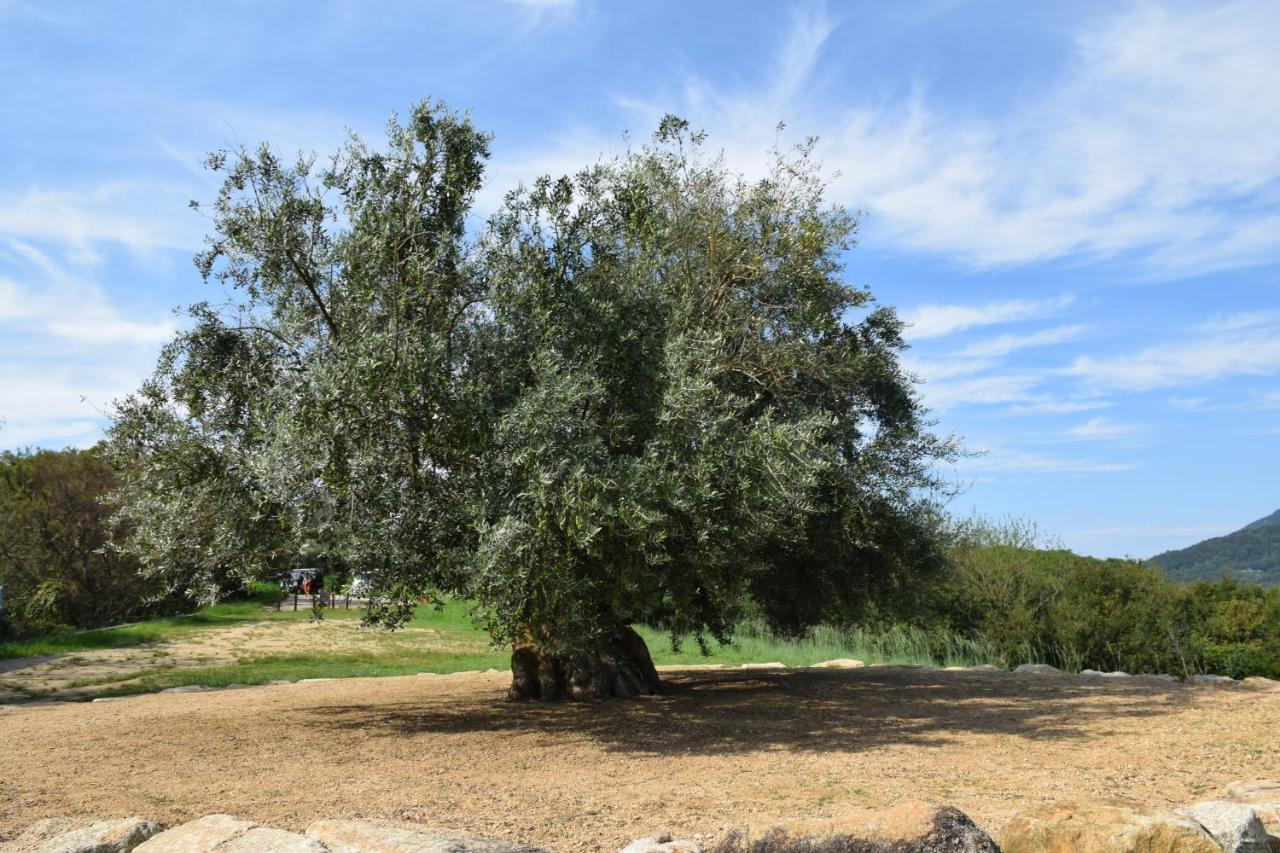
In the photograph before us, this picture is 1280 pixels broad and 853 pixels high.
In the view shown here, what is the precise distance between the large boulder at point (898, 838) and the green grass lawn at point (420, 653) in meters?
16.0

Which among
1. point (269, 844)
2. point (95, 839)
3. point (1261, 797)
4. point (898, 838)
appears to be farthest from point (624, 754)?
point (898, 838)

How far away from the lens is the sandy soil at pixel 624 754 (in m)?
8.62

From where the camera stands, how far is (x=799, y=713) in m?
14.4

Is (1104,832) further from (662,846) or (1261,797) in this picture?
(1261,797)

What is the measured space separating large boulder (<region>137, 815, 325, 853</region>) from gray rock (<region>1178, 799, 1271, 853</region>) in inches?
225

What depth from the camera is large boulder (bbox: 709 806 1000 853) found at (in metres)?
5.26

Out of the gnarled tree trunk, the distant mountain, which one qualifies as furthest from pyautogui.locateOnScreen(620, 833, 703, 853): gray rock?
the distant mountain

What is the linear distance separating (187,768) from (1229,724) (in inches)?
519

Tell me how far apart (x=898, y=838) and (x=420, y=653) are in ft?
74.2

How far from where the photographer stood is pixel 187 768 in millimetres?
10609

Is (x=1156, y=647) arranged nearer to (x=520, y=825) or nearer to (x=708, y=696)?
(x=708, y=696)

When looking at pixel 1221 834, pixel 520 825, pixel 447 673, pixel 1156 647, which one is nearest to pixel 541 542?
pixel 520 825

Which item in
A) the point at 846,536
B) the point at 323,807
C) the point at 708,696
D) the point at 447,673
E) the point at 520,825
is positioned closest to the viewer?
the point at 520,825

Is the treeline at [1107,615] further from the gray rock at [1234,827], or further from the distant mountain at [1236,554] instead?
the distant mountain at [1236,554]
